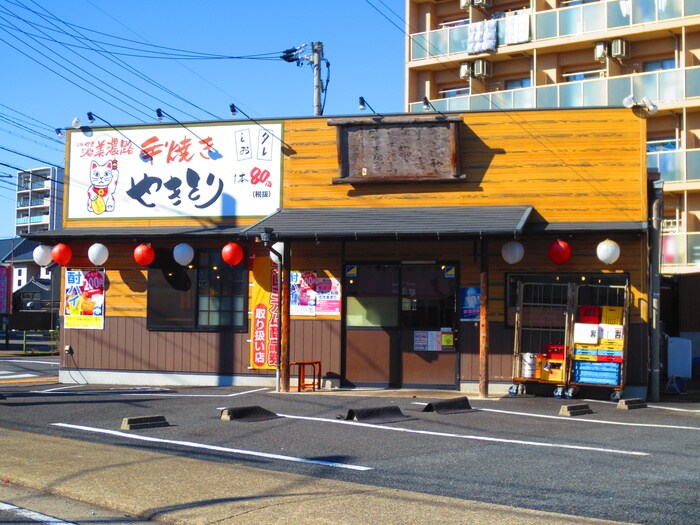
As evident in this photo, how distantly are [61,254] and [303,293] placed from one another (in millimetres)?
5469

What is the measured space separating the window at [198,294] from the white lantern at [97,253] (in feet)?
3.36

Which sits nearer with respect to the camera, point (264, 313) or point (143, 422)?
point (143, 422)

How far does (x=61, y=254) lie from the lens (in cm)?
1897

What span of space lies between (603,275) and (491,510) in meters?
10.5

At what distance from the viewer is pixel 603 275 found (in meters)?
16.7

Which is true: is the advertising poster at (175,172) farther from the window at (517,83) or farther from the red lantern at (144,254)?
the window at (517,83)

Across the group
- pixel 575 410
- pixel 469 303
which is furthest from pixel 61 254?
pixel 575 410

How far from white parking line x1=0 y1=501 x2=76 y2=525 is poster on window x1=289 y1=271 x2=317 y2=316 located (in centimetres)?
1070

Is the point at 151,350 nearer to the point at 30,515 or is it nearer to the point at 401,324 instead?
the point at 401,324

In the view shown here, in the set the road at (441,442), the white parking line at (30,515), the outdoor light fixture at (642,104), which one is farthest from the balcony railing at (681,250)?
the white parking line at (30,515)

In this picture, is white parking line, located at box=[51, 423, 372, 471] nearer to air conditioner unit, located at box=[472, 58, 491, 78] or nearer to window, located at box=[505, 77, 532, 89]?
air conditioner unit, located at box=[472, 58, 491, 78]

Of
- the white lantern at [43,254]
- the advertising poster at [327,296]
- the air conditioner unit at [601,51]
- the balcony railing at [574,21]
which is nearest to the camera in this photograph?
the advertising poster at [327,296]

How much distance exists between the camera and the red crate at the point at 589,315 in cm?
1627

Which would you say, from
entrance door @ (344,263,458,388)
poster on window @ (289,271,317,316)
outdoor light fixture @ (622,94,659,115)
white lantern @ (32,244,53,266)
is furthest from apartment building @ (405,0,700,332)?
white lantern @ (32,244,53,266)
